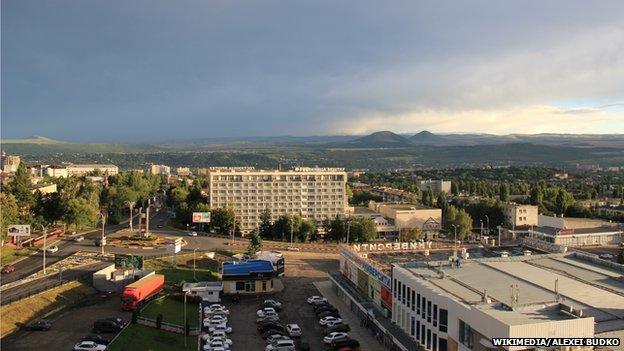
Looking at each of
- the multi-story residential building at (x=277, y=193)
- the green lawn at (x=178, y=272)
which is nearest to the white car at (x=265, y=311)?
the green lawn at (x=178, y=272)

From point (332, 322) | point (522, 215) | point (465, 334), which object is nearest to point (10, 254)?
point (332, 322)

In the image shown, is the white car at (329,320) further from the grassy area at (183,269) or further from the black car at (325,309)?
the grassy area at (183,269)

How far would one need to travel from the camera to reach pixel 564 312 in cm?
2084

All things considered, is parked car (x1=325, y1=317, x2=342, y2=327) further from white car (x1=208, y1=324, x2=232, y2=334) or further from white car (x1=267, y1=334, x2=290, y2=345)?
white car (x1=208, y1=324, x2=232, y2=334)

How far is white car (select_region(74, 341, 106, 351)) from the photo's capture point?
23930 mm

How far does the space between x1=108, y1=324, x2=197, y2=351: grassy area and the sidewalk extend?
8305mm

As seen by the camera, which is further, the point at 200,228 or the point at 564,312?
the point at 200,228

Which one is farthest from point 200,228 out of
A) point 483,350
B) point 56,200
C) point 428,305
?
point 483,350

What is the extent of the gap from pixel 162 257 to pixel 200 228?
19.8 m

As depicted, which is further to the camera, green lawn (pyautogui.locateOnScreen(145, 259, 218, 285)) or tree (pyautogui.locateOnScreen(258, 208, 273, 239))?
tree (pyautogui.locateOnScreen(258, 208, 273, 239))

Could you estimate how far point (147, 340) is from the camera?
26922mm

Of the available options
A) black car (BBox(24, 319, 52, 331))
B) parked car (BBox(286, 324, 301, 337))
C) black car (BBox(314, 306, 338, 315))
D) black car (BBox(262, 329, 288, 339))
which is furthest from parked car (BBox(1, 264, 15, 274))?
black car (BBox(314, 306, 338, 315))

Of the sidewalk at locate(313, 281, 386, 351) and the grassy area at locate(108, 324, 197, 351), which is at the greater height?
the grassy area at locate(108, 324, 197, 351)

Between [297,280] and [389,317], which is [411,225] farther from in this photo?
[389,317]
